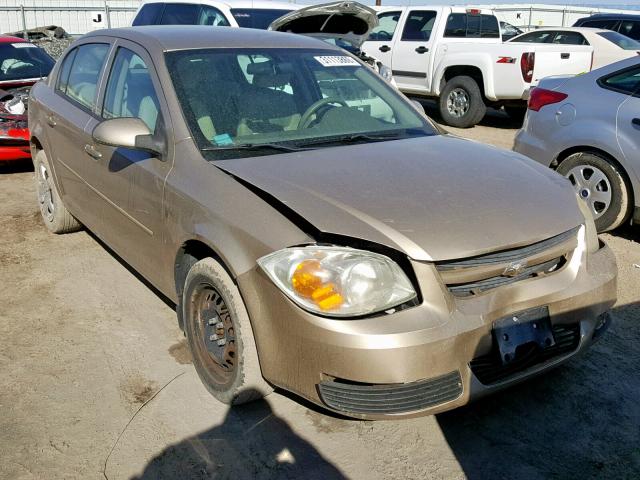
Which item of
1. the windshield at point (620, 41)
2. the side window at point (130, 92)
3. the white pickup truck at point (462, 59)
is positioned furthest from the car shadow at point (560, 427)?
the windshield at point (620, 41)

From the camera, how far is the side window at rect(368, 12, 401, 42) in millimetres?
12352

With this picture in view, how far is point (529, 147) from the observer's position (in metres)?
5.89

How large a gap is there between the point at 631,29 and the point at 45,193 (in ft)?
44.0

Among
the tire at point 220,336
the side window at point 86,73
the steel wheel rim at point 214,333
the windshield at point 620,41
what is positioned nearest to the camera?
the tire at point 220,336

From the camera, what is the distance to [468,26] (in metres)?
11.6

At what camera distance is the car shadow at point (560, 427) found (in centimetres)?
278

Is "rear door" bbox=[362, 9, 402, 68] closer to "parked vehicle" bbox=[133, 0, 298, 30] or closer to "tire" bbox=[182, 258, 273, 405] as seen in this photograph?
"parked vehicle" bbox=[133, 0, 298, 30]

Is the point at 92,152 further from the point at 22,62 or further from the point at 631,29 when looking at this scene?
the point at 631,29

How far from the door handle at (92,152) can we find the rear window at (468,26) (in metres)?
8.69

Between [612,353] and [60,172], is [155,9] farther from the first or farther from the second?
[612,353]

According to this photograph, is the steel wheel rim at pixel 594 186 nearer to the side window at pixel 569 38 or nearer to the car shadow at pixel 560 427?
the car shadow at pixel 560 427

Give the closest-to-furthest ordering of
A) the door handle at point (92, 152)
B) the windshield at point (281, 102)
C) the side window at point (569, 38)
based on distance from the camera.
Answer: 1. the windshield at point (281, 102)
2. the door handle at point (92, 152)
3. the side window at point (569, 38)

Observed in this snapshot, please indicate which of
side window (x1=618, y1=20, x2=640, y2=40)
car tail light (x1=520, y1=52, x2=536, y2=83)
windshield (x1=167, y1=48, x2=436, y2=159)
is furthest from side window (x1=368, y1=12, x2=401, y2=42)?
windshield (x1=167, y1=48, x2=436, y2=159)

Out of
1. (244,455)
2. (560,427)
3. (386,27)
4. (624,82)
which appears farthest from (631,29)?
(244,455)
